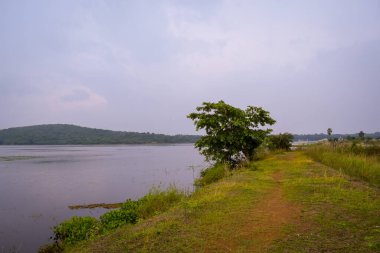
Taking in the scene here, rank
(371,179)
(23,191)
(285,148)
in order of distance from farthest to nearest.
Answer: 1. (285,148)
2. (23,191)
3. (371,179)

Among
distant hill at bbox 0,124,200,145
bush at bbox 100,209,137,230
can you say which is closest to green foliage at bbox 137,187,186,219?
bush at bbox 100,209,137,230

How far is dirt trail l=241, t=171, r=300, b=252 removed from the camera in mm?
6586

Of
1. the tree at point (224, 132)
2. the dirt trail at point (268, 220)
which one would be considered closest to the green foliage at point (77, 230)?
the dirt trail at point (268, 220)

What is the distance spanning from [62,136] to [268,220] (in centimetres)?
15847

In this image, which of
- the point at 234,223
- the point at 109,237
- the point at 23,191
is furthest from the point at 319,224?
the point at 23,191

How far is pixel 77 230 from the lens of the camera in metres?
10.7

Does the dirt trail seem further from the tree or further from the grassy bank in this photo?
the tree

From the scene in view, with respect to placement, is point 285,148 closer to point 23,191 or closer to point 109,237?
point 23,191

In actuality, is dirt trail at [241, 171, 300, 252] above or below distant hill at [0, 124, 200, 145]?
below

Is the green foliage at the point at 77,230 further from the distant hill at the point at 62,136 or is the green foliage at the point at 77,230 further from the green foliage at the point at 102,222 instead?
the distant hill at the point at 62,136

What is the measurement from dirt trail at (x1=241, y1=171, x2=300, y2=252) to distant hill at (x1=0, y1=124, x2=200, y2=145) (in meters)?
122

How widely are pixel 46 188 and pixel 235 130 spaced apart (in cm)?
1557

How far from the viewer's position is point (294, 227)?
720 centimetres

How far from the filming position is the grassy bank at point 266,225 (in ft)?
20.5
